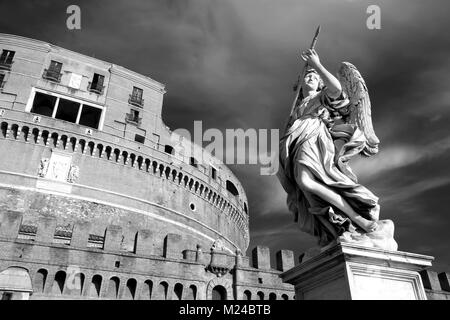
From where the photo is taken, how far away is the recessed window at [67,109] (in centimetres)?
2995

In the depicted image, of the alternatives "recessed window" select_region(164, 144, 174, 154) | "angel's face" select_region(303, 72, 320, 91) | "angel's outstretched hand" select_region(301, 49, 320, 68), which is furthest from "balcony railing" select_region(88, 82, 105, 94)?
"angel's outstretched hand" select_region(301, 49, 320, 68)

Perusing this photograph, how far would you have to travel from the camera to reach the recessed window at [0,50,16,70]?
29.2m

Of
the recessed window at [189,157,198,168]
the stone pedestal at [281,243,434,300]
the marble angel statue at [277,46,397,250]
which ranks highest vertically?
the recessed window at [189,157,198,168]

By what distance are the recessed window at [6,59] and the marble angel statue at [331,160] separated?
32833 millimetres

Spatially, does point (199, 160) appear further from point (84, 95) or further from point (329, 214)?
point (329, 214)

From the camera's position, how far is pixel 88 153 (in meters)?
28.3

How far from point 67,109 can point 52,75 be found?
317cm

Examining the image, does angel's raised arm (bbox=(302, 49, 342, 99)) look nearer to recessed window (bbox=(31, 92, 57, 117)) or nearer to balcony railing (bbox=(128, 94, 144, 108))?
recessed window (bbox=(31, 92, 57, 117))

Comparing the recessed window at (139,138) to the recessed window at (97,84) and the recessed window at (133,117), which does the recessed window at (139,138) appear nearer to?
the recessed window at (133,117)

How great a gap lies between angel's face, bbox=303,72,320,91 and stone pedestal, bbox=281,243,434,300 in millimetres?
1889

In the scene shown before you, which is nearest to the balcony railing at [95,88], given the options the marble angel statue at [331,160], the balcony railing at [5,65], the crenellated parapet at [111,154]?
the crenellated parapet at [111,154]
